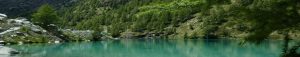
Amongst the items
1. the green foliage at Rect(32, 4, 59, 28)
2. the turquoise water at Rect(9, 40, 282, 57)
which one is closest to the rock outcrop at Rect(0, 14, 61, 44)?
the green foliage at Rect(32, 4, 59, 28)

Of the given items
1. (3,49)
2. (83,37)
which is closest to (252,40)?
(3,49)

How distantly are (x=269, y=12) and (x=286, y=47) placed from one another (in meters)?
1.23

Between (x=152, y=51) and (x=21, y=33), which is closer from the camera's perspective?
(x=152, y=51)

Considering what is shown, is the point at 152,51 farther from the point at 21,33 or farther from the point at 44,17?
the point at 44,17

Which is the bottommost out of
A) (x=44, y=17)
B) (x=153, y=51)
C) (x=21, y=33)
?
(x=153, y=51)

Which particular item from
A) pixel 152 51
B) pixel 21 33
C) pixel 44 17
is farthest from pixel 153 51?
pixel 44 17

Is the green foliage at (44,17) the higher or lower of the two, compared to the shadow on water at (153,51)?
higher

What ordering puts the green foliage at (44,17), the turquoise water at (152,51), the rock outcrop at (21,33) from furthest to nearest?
the green foliage at (44,17), the rock outcrop at (21,33), the turquoise water at (152,51)

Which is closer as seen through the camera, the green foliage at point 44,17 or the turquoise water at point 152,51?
the turquoise water at point 152,51

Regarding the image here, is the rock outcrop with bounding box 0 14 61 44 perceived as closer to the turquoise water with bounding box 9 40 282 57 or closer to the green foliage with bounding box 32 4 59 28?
the green foliage with bounding box 32 4 59 28

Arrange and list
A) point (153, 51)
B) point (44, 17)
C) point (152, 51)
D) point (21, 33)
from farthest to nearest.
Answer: point (44, 17) < point (21, 33) < point (153, 51) < point (152, 51)

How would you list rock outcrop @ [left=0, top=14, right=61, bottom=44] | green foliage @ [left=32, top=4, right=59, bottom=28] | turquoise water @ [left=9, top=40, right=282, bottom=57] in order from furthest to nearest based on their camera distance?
1. green foliage @ [left=32, top=4, right=59, bottom=28]
2. rock outcrop @ [left=0, top=14, right=61, bottom=44]
3. turquoise water @ [left=9, top=40, right=282, bottom=57]

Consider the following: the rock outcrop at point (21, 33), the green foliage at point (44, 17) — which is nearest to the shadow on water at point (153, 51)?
the rock outcrop at point (21, 33)

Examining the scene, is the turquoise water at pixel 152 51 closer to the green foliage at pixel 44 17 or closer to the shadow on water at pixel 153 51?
the shadow on water at pixel 153 51
